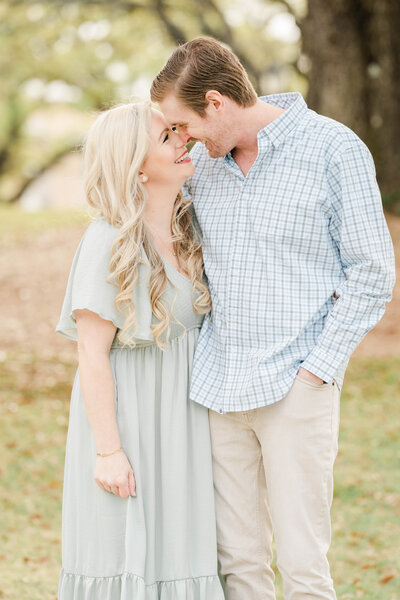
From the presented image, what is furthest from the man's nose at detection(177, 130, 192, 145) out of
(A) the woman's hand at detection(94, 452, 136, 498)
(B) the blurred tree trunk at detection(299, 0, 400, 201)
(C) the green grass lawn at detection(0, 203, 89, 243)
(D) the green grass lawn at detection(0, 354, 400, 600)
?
(C) the green grass lawn at detection(0, 203, 89, 243)

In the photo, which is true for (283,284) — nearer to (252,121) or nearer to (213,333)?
(213,333)

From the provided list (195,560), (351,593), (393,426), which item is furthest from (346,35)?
(195,560)

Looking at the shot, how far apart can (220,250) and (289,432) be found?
0.74 metres

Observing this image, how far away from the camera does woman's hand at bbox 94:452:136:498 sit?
285 cm

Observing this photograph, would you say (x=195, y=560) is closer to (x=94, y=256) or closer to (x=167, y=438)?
(x=167, y=438)

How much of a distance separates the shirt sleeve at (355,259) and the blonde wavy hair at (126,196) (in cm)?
62

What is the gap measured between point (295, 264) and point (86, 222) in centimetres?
144

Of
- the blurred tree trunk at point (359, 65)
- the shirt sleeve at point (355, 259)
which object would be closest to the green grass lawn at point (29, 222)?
the blurred tree trunk at point (359, 65)

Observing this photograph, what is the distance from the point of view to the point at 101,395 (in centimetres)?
286

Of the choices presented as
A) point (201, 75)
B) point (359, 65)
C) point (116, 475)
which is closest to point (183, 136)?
point (201, 75)

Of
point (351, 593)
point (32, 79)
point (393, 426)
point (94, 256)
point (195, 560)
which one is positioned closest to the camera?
point (94, 256)

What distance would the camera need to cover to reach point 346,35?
36.3 feet

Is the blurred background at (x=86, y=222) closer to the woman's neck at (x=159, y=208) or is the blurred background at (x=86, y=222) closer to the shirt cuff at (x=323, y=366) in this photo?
the woman's neck at (x=159, y=208)

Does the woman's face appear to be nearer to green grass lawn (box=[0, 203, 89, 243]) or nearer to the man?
the man
